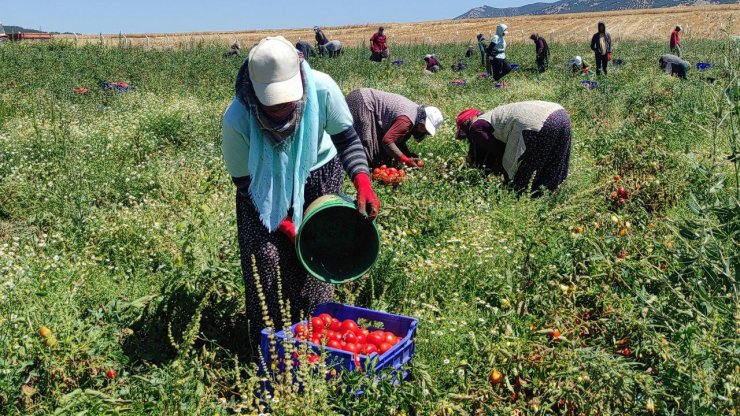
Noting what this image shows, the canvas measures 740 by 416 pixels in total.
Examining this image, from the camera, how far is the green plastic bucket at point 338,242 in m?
3.42

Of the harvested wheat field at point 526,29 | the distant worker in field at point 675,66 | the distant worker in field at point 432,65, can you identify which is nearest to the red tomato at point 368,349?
the distant worker in field at point 675,66

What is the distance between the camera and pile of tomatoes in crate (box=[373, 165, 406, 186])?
566 cm

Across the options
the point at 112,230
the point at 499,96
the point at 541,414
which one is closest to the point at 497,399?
the point at 541,414

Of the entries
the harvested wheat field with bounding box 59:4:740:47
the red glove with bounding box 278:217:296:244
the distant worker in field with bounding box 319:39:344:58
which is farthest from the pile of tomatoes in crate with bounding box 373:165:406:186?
the harvested wheat field with bounding box 59:4:740:47

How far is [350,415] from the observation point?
2.65 m

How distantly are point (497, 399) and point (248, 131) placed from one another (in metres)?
1.61

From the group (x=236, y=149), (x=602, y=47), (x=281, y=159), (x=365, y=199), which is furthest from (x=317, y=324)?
(x=602, y=47)

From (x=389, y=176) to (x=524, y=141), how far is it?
1.12 meters

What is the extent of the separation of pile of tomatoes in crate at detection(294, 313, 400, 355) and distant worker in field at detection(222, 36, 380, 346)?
0.13 m

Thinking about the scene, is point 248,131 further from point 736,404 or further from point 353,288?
point 736,404

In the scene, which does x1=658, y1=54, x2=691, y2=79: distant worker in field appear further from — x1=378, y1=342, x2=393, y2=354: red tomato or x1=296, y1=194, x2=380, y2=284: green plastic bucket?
x1=378, y1=342, x2=393, y2=354: red tomato

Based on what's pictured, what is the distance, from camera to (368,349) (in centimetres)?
297

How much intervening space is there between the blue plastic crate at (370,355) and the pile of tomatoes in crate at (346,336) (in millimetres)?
43

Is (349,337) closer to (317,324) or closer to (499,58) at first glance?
(317,324)
